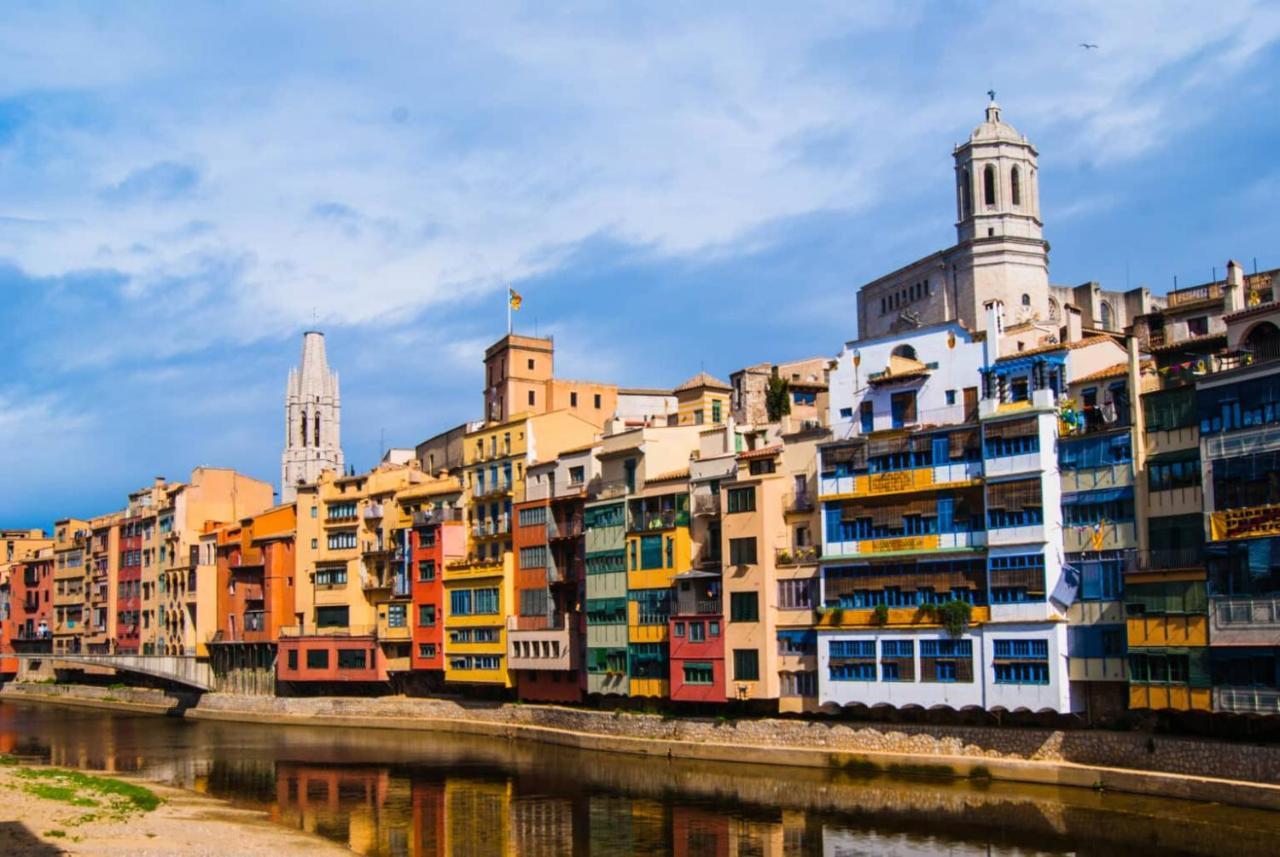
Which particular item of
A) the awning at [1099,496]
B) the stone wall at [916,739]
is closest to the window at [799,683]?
the stone wall at [916,739]

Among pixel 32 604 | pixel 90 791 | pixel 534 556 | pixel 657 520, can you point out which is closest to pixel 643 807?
pixel 657 520

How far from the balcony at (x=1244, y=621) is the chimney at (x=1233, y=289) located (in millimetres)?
23519

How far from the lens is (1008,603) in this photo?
5297 cm

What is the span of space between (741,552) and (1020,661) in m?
14.3

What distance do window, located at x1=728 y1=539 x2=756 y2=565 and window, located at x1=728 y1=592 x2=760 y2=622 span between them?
1438mm

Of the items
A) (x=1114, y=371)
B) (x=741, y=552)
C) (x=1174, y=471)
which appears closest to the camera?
(x=1174, y=471)

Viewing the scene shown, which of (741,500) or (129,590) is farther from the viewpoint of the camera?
(129,590)

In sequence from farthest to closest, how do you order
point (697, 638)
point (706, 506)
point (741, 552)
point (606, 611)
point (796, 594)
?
1. point (606, 611)
2. point (706, 506)
3. point (697, 638)
4. point (741, 552)
5. point (796, 594)

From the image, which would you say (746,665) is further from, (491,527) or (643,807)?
(491,527)

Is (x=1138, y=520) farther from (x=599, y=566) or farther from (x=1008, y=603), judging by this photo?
(x=599, y=566)

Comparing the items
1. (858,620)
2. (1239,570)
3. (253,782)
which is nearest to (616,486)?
(858,620)

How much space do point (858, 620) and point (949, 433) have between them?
884 centimetres

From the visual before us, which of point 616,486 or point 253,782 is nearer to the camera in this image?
point 253,782

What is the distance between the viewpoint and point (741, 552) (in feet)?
204
